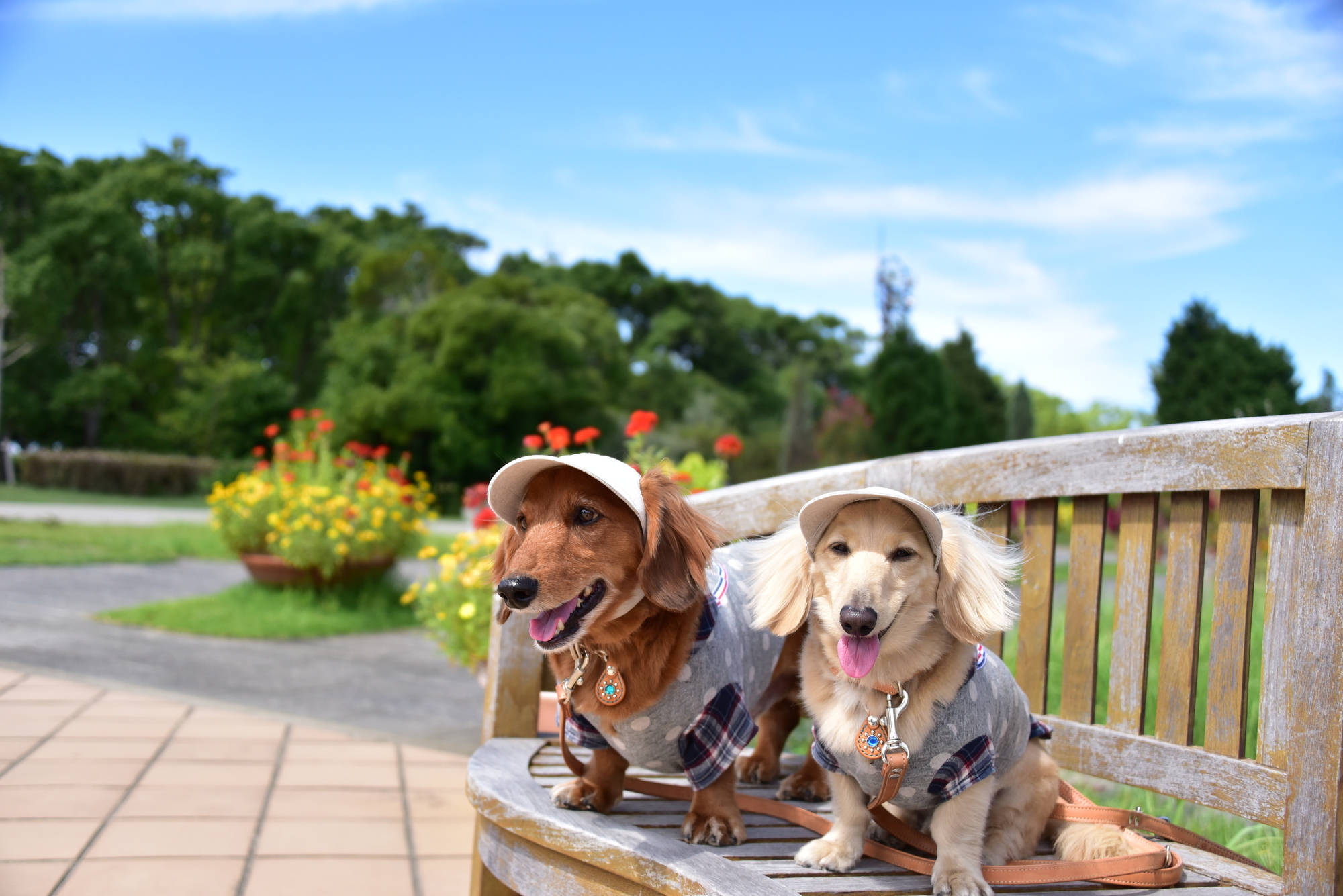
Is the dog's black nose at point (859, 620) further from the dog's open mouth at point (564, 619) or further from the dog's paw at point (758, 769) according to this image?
the dog's paw at point (758, 769)

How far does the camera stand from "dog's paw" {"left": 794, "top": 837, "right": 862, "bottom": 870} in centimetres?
171

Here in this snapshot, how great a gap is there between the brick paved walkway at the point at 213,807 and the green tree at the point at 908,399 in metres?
11.5

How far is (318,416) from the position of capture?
8406 millimetres

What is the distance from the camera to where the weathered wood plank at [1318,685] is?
1699 millimetres

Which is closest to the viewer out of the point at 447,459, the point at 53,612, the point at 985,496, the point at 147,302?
the point at 985,496

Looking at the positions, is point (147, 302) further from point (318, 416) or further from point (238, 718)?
point (238, 718)

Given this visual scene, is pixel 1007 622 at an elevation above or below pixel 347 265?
below

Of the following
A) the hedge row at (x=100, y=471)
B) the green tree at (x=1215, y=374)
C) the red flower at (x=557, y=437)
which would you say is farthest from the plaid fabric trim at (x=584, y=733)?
the hedge row at (x=100, y=471)

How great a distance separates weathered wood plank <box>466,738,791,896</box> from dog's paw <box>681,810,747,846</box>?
0.04 metres

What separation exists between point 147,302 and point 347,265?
23.5 ft

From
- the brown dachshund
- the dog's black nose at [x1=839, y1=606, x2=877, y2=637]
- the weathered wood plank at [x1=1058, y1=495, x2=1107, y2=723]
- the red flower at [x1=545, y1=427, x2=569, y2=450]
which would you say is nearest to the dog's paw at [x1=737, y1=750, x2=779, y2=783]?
the brown dachshund

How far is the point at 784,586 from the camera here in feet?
5.80

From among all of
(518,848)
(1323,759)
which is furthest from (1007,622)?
(518,848)

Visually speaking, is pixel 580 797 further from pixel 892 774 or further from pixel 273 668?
pixel 273 668
